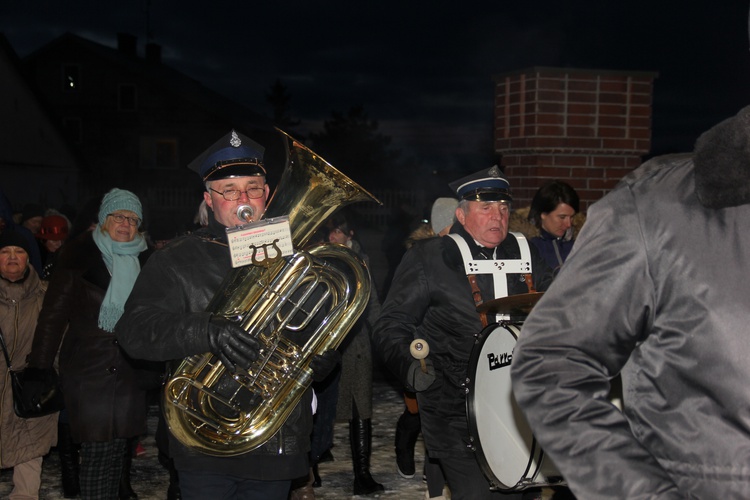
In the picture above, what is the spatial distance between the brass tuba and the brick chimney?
Result: 335 cm

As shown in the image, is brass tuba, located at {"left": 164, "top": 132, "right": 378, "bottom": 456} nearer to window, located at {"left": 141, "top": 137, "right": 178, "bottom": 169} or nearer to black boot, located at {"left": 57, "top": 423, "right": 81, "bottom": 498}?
black boot, located at {"left": 57, "top": 423, "right": 81, "bottom": 498}

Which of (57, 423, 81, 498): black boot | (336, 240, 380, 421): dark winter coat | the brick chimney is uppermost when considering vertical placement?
the brick chimney

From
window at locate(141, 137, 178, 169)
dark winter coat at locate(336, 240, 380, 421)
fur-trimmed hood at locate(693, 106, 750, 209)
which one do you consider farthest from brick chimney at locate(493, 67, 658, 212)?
window at locate(141, 137, 178, 169)

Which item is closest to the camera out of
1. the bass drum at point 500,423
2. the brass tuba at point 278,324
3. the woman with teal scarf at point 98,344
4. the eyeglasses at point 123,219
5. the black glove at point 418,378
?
the brass tuba at point 278,324

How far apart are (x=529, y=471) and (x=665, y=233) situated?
7.31ft

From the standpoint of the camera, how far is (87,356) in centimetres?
558

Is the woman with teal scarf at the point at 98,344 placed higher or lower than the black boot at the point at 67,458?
higher

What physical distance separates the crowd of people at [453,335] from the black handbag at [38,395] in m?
0.02

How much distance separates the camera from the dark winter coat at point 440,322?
14.4 feet

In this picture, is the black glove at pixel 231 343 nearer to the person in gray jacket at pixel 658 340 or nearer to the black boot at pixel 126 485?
the person in gray jacket at pixel 658 340

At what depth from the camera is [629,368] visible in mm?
1790

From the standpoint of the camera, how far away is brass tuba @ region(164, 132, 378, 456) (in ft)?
11.9

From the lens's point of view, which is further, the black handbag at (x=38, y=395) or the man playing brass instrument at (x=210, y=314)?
the black handbag at (x=38, y=395)

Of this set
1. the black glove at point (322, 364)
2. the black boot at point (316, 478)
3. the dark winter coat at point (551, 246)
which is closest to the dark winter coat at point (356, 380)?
the black boot at point (316, 478)
